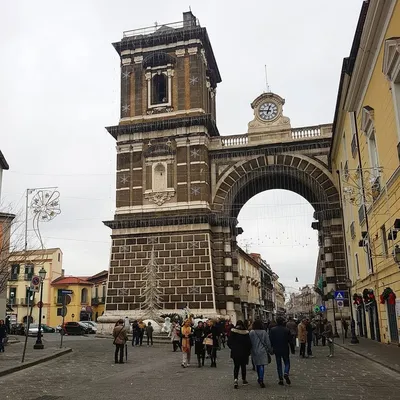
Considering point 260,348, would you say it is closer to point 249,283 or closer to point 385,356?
point 385,356

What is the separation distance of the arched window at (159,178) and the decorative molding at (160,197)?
0.39 meters

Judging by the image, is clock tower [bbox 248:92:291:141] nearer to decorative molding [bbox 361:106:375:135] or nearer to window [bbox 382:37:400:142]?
decorative molding [bbox 361:106:375:135]

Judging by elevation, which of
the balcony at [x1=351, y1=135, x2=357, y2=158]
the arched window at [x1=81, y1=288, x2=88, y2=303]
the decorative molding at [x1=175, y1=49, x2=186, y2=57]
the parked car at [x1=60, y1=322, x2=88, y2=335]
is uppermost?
the decorative molding at [x1=175, y1=49, x2=186, y2=57]

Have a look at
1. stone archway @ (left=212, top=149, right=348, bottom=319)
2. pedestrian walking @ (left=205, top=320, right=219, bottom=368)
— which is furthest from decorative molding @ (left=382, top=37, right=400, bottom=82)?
stone archway @ (left=212, top=149, right=348, bottom=319)

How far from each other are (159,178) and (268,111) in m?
9.44

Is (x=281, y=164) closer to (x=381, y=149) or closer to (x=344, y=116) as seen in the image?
(x=344, y=116)

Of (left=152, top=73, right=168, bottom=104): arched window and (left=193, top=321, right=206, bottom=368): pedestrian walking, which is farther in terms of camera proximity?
(left=152, top=73, right=168, bottom=104): arched window

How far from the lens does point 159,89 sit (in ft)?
126

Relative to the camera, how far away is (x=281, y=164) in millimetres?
35312


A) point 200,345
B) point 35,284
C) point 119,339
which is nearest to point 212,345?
point 200,345

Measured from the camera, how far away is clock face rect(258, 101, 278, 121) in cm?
3694

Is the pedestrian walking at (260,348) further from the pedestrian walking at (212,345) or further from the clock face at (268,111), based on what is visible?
the clock face at (268,111)

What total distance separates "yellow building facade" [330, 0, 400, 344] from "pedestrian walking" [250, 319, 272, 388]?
6.23 metres

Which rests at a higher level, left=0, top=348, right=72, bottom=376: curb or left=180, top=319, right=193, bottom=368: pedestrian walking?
left=180, top=319, right=193, bottom=368: pedestrian walking
